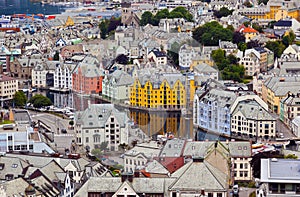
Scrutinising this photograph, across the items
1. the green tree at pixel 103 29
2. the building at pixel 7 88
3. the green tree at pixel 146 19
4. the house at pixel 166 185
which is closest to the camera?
Answer: the house at pixel 166 185

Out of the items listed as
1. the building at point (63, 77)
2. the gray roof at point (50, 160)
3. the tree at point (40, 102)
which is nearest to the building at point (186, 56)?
the building at point (63, 77)

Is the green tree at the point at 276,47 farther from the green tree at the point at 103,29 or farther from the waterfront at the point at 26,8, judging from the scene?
the waterfront at the point at 26,8

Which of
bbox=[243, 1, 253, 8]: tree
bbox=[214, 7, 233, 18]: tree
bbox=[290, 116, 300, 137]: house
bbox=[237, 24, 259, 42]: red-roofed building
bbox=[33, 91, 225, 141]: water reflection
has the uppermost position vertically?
bbox=[243, 1, 253, 8]: tree

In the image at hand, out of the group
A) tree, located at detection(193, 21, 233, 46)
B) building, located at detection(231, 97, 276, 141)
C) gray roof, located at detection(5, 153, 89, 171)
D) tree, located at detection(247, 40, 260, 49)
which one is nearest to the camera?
gray roof, located at detection(5, 153, 89, 171)

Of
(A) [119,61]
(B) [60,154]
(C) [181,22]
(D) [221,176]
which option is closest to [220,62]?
(A) [119,61]

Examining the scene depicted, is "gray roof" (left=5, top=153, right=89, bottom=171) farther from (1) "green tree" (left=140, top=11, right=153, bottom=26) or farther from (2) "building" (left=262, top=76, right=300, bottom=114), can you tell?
(1) "green tree" (left=140, top=11, right=153, bottom=26)

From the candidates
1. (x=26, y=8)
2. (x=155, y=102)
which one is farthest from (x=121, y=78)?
(x=26, y=8)

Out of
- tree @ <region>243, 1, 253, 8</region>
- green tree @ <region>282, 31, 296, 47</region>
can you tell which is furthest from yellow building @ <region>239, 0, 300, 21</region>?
green tree @ <region>282, 31, 296, 47</region>
